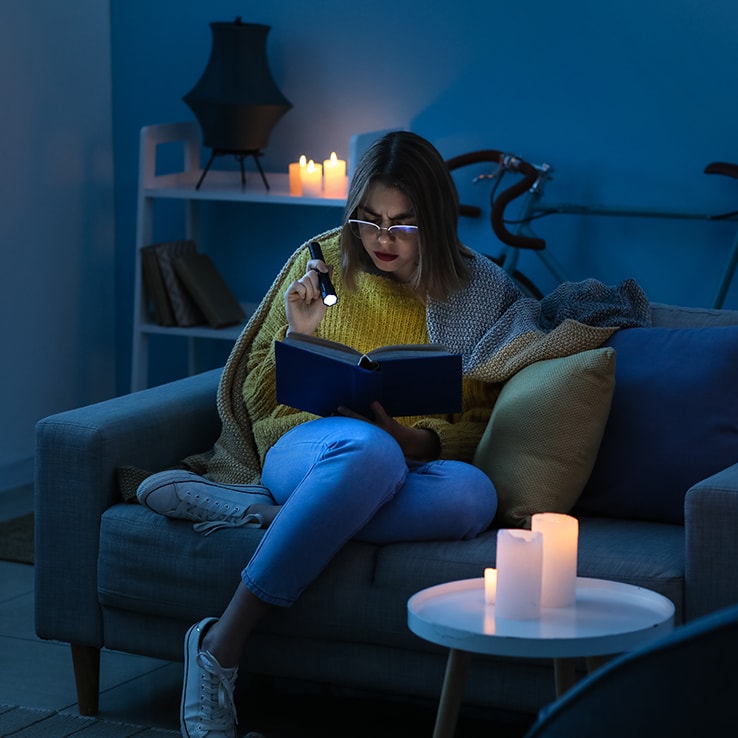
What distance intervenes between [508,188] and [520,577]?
2140mm

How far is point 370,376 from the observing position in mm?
2213

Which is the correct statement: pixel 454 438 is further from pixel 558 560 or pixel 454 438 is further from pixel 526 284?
pixel 526 284

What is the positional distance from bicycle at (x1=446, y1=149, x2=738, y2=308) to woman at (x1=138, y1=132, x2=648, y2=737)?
923mm

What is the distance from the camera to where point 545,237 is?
384 cm

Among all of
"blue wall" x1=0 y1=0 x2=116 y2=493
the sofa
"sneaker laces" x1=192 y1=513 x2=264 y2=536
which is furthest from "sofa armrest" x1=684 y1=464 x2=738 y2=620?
"blue wall" x1=0 y1=0 x2=116 y2=493

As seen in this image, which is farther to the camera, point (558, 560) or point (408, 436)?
point (408, 436)

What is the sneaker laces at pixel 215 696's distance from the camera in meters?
2.11

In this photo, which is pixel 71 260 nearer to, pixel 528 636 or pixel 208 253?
pixel 208 253

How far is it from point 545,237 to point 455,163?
377 millimetres

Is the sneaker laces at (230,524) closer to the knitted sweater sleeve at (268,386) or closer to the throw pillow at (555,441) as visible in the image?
the knitted sweater sleeve at (268,386)

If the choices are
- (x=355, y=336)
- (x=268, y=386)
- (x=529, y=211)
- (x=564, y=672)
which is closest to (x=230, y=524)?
(x=268, y=386)

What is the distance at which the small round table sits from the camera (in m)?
1.53

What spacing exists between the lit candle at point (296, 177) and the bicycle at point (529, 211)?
44 centimetres

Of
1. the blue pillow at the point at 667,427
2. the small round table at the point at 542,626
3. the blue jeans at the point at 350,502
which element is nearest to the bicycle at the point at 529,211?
the blue pillow at the point at 667,427
